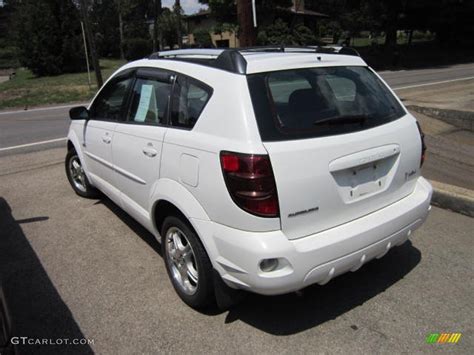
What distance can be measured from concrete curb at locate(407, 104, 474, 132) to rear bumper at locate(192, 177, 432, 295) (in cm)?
745

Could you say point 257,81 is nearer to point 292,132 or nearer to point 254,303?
point 292,132

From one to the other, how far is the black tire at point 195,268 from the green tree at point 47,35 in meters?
30.0

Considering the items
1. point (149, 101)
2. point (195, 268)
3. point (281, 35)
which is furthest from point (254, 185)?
point (281, 35)

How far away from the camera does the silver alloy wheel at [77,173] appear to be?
523cm

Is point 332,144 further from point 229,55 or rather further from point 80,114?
point 80,114

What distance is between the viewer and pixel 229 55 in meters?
2.76

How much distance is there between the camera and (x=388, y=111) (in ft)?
10.4

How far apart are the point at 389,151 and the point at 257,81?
1054 millimetres

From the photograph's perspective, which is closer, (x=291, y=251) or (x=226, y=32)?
(x=291, y=251)

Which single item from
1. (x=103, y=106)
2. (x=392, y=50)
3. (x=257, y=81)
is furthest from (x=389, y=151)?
(x=392, y=50)

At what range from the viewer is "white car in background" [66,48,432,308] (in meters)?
2.45

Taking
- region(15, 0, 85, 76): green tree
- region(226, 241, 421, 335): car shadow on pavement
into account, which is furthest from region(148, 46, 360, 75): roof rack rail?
region(15, 0, 85, 76): green tree

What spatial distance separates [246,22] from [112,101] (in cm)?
578

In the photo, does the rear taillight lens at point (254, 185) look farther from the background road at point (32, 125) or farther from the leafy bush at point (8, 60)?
the leafy bush at point (8, 60)
